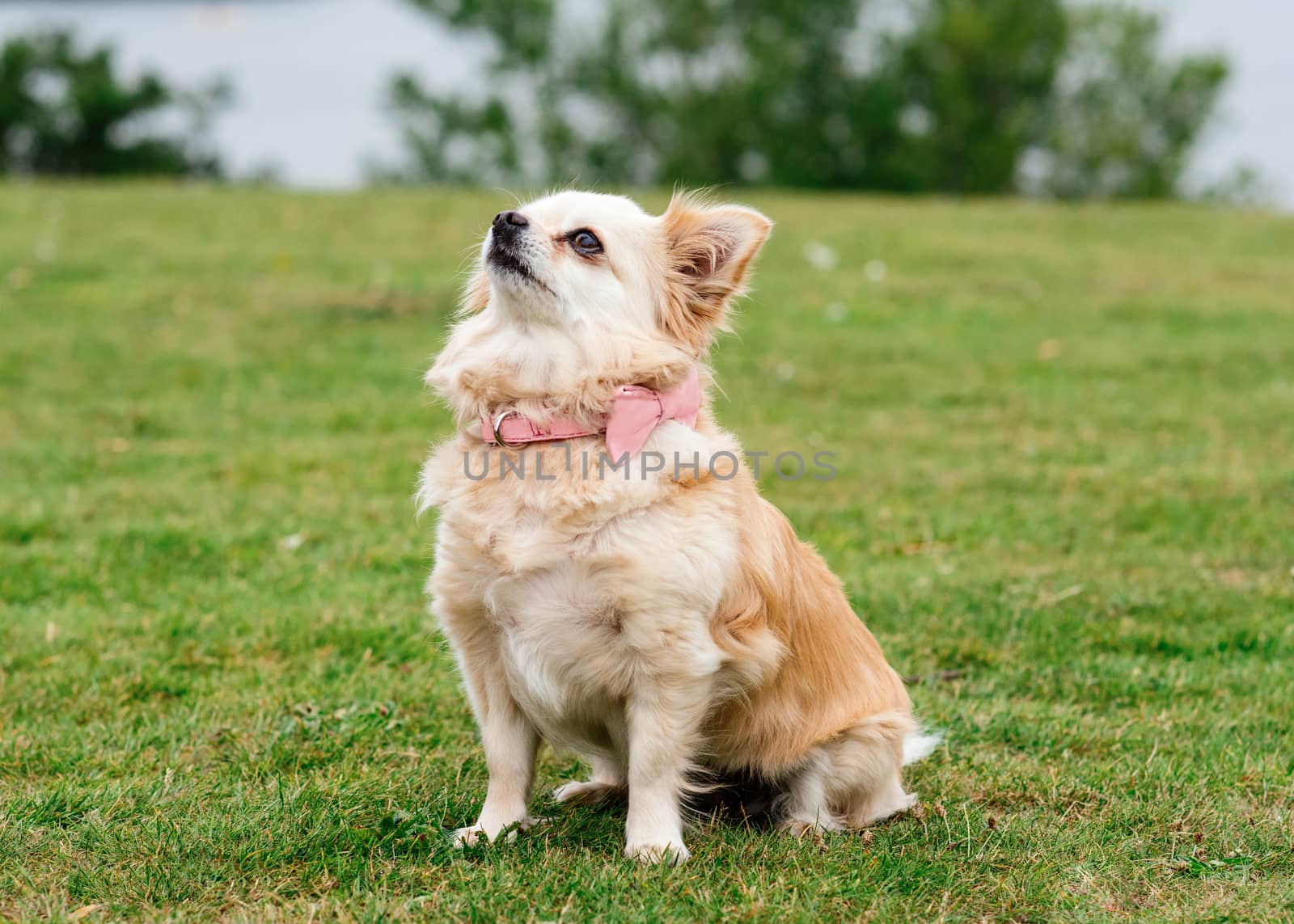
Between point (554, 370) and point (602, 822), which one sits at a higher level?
point (554, 370)

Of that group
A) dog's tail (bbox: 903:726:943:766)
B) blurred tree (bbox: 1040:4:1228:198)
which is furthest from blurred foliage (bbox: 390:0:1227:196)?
dog's tail (bbox: 903:726:943:766)

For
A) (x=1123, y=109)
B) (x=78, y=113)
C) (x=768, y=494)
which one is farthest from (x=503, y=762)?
(x=1123, y=109)

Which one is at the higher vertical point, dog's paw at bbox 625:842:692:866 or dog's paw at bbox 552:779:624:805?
dog's paw at bbox 625:842:692:866

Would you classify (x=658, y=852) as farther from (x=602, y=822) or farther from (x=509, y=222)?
(x=509, y=222)

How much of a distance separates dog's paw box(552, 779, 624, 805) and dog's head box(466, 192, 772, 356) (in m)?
1.35

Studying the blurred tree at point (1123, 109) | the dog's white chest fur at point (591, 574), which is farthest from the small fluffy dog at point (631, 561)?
the blurred tree at point (1123, 109)

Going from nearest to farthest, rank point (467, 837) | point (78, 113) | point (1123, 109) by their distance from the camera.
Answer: point (467, 837), point (78, 113), point (1123, 109)

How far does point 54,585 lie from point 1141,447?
6578mm

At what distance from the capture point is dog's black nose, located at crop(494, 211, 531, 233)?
3.62 m

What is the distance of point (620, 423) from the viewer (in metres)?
3.46

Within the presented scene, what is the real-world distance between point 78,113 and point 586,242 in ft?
101

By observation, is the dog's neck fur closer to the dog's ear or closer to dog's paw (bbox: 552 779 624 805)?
the dog's ear

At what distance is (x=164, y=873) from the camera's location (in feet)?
10.6

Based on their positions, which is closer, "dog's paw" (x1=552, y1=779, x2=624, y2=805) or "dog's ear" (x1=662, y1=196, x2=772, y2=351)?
"dog's ear" (x1=662, y1=196, x2=772, y2=351)
